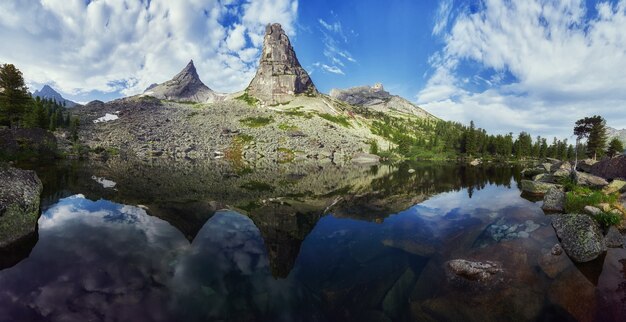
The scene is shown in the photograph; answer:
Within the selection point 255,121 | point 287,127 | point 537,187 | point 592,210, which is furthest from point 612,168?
point 255,121

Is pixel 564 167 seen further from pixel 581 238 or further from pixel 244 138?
pixel 244 138

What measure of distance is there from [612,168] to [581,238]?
34.1m

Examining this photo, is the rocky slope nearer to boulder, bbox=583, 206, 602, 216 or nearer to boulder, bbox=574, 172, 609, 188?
boulder, bbox=574, 172, 609, 188

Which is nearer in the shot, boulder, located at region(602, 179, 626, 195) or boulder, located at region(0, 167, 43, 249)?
boulder, located at region(0, 167, 43, 249)

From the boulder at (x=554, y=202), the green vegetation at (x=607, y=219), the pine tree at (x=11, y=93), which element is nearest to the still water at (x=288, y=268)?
the boulder at (x=554, y=202)

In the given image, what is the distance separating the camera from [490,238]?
20.9 meters

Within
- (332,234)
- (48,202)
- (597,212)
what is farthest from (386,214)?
(48,202)

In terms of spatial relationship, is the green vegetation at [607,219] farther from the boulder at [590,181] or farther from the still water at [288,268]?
the boulder at [590,181]

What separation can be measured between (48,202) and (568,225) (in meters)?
43.1

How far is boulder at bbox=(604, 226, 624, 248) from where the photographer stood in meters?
18.8

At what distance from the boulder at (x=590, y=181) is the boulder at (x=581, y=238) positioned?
1939 cm

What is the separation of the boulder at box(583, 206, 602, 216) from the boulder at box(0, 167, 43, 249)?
4007 centimetres

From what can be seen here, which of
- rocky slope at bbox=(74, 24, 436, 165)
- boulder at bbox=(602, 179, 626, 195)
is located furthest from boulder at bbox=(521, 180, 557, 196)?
rocky slope at bbox=(74, 24, 436, 165)

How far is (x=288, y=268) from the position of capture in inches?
611
